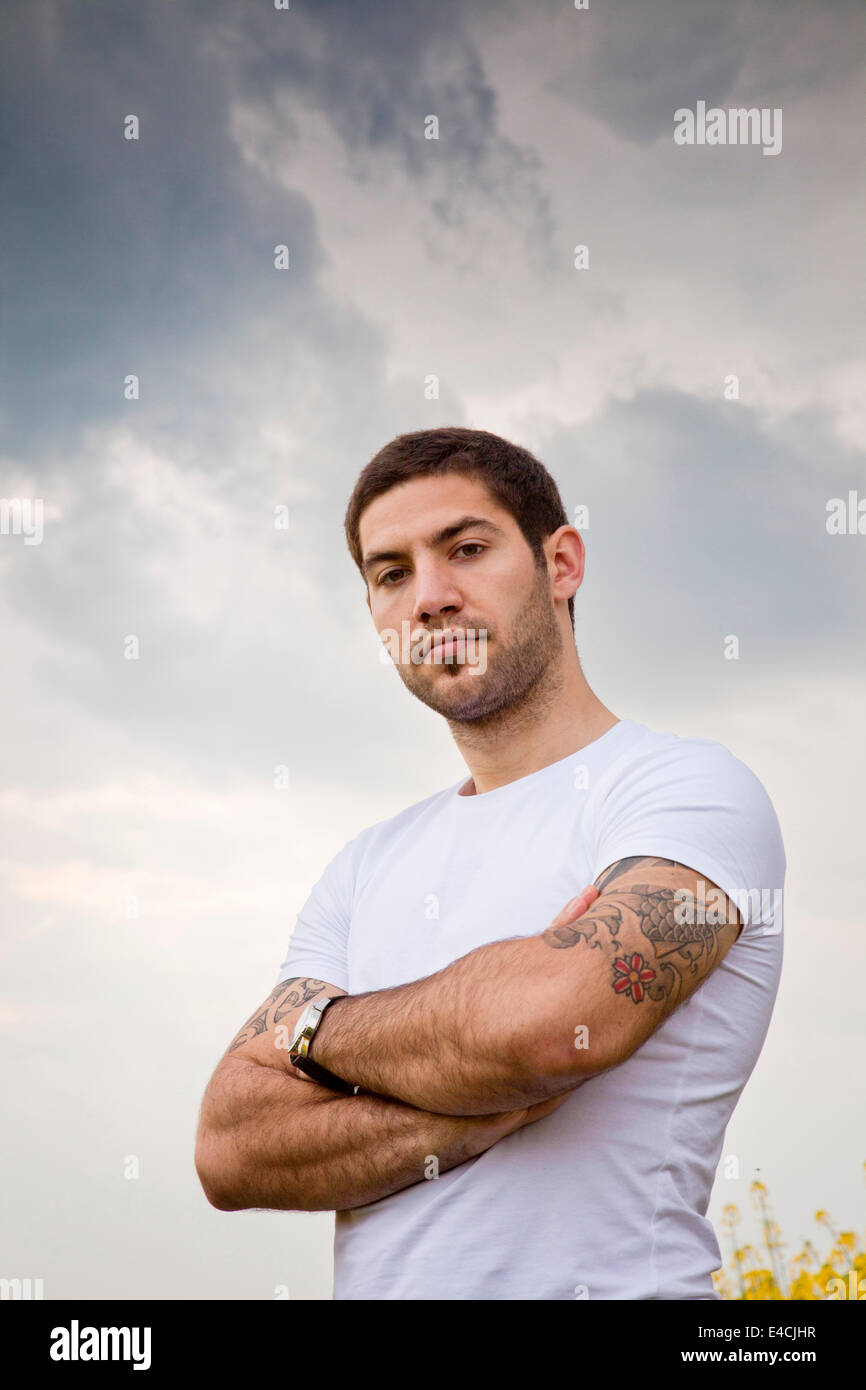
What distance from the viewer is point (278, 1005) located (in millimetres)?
2818

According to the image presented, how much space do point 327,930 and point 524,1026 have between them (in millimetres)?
1103

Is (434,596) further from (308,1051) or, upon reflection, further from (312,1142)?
(312,1142)

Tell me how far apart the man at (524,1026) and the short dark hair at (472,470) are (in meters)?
0.38

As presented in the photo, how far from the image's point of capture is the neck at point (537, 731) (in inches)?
118

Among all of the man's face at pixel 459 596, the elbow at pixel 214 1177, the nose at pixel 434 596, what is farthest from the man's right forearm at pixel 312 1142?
the nose at pixel 434 596

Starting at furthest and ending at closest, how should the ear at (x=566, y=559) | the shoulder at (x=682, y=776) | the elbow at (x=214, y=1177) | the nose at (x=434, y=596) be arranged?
the ear at (x=566, y=559), the nose at (x=434, y=596), the elbow at (x=214, y=1177), the shoulder at (x=682, y=776)

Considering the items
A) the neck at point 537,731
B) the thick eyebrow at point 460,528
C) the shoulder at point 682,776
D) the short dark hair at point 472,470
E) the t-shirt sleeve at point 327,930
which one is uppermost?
the short dark hair at point 472,470

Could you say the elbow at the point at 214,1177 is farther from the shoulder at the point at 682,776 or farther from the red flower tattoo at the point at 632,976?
the shoulder at the point at 682,776

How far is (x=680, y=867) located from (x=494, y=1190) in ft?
2.62

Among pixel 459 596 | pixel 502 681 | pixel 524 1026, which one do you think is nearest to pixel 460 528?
pixel 459 596

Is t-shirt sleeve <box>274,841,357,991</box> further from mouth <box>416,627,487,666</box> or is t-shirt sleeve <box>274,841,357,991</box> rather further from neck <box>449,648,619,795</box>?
mouth <box>416,627,487,666</box>

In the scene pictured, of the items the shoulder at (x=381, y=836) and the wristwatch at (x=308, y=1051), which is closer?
the wristwatch at (x=308, y=1051)
